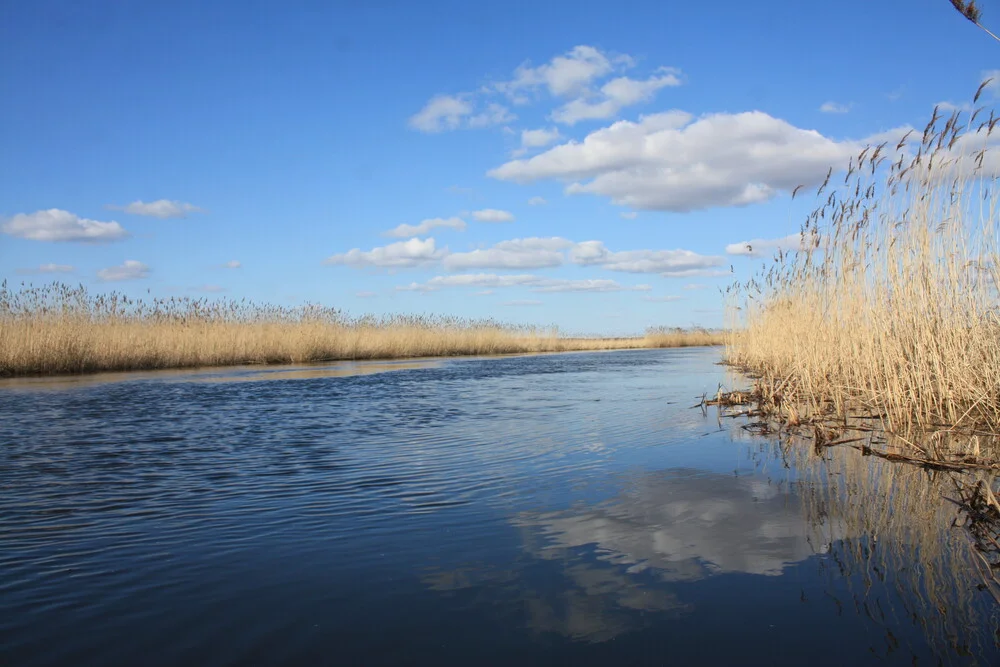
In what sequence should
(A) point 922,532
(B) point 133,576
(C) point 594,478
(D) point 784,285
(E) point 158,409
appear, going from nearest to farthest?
(B) point 133,576 → (A) point 922,532 → (C) point 594,478 → (E) point 158,409 → (D) point 784,285

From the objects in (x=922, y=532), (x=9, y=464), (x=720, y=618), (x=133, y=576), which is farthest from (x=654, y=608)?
(x=9, y=464)

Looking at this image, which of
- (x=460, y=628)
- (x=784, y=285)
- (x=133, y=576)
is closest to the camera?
(x=460, y=628)

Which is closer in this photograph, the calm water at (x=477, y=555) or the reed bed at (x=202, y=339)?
the calm water at (x=477, y=555)

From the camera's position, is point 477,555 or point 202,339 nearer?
point 477,555

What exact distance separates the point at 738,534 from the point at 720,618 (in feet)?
2.95

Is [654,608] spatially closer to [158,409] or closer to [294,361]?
[158,409]

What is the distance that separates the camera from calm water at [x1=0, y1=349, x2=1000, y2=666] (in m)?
1.84

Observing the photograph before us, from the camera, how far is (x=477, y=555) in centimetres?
260

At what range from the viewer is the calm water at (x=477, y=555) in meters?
1.84

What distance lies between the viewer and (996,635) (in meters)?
1.80

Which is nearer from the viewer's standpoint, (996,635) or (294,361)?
(996,635)

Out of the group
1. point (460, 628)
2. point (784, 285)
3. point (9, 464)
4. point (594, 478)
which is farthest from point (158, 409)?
point (784, 285)

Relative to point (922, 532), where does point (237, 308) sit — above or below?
above

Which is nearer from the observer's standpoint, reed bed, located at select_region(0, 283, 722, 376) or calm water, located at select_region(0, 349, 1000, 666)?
calm water, located at select_region(0, 349, 1000, 666)
